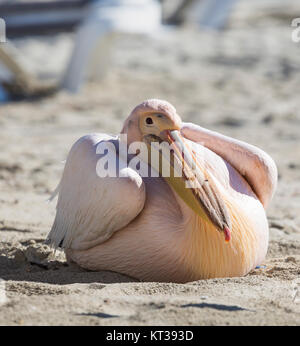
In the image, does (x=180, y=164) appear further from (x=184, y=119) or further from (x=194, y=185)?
(x=184, y=119)

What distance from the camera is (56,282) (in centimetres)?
317

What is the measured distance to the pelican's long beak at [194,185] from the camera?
9.75 feet

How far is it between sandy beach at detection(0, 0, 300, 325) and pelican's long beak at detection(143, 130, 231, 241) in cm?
29

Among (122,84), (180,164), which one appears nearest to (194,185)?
(180,164)

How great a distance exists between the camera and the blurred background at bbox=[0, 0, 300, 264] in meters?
5.10

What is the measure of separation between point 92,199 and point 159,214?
30cm

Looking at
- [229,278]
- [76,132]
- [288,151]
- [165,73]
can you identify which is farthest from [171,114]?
[165,73]

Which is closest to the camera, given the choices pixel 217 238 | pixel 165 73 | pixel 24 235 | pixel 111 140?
pixel 217 238

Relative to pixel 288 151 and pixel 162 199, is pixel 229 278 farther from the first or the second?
pixel 288 151

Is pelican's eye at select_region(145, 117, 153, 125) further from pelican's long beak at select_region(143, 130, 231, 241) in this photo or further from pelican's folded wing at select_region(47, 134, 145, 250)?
pelican's folded wing at select_region(47, 134, 145, 250)

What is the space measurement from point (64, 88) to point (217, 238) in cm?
498

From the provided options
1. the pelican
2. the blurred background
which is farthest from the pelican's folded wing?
the blurred background

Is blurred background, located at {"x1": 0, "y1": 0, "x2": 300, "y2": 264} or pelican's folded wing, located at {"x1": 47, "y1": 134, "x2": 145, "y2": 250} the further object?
blurred background, located at {"x1": 0, "y1": 0, "x2": 300, "y2": 264}

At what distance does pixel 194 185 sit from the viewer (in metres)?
2.98
